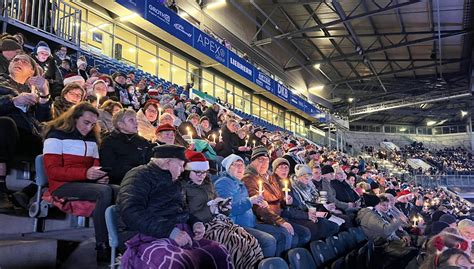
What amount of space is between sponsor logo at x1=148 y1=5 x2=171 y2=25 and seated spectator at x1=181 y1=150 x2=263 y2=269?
38.9 ft

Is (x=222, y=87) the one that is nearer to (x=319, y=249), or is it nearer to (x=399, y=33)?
(x=399, y=33)

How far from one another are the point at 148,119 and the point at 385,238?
3.94 metres

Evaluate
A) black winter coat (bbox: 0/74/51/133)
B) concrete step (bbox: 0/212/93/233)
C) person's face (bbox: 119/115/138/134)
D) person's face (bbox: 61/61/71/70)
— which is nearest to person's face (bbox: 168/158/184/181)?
person's face (bbox: 119/115/138/134)

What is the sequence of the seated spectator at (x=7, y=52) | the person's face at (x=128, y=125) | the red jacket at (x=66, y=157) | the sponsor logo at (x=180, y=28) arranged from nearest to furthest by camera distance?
the red jacket at (x=66, y=157), the person's face at (x=128, y=125), the seated spectator at (x=7, y=52), the sponsor logo at (x=180, y=28)

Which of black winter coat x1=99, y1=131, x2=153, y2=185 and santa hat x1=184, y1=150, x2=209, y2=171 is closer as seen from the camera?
santa hat x1=184, y1=150, x2=209, y2=171

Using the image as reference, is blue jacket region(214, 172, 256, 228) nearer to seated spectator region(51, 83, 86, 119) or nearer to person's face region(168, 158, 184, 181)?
person's face region(168, 158, 184, 181)

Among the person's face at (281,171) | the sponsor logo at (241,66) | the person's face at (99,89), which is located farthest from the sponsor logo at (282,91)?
the person's face at (281,171)

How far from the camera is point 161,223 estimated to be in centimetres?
257

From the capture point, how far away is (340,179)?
23.5ft

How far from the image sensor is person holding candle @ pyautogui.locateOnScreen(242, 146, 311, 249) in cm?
418

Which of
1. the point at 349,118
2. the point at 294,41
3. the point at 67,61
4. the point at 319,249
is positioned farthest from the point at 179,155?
the point at 349,118

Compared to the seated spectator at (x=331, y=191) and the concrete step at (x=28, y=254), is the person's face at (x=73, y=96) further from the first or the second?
the seated spectator at (x=331, y=191)

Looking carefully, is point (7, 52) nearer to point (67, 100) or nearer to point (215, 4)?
point (67, 100)

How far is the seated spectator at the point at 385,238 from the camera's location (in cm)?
528
